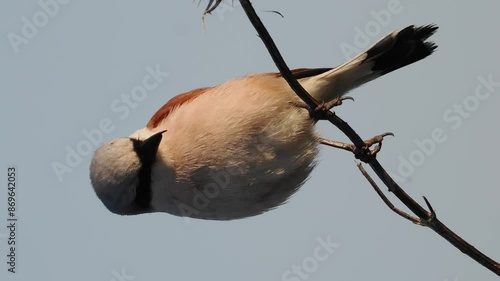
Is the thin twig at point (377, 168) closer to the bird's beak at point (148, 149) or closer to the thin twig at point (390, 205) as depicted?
the thin twig at point (390, 205)

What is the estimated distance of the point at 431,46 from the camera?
4.35m

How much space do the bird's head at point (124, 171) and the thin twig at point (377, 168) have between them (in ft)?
3.19

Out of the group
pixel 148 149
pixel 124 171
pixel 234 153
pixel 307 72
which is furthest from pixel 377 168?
pixel 124 171

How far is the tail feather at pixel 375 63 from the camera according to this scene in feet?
14.3

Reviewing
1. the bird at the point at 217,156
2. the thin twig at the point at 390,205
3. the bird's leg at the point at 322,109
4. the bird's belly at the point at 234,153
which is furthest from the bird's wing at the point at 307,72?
the thin twig at the point at 390,205

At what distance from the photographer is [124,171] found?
3.75 m

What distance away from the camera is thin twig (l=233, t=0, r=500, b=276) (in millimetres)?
3080

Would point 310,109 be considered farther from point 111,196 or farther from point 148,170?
point 111,196

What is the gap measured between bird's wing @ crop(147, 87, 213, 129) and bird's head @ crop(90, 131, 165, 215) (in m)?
0.34

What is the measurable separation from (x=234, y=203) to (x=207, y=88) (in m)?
0.85

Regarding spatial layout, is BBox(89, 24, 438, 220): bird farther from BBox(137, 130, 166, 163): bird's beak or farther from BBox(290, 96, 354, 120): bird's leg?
BBox(290, 96, 354, 120): bird's leg

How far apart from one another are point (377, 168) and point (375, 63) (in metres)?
1.09

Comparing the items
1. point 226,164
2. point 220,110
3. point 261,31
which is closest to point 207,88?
point 220,110

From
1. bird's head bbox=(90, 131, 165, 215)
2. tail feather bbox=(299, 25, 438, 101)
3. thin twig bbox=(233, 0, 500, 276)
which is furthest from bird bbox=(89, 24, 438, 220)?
thin twig bbox=(233, 0, 500, 276)
